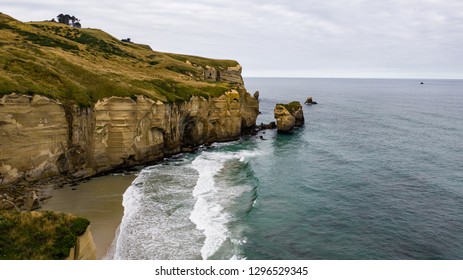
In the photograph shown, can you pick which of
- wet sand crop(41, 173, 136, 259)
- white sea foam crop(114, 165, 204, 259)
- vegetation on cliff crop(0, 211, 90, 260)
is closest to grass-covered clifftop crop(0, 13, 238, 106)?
wet sand crop(41, 173, 136, 259)

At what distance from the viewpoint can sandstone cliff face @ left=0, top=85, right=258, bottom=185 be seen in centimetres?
4122

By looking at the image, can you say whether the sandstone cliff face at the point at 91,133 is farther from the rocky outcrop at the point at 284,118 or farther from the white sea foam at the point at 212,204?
the rocky outcrop at the point at 284,118

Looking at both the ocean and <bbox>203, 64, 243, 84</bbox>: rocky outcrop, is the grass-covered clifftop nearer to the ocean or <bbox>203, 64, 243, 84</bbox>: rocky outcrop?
the ocean

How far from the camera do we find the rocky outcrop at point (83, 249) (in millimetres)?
19569

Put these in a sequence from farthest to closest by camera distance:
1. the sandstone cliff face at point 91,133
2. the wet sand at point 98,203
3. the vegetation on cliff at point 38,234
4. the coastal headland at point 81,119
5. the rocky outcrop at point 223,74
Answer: the rocky outcrop at point 223,74, the sandstone cliff face at point 91,133, the coastal headland at point 81,119, the wet sand at point 98,203, the vegetation on cliff at point 38,234

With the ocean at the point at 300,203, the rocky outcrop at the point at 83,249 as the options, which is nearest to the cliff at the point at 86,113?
the ocean at the point at 300,203

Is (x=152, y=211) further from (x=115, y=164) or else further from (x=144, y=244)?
(x=115, y=164)

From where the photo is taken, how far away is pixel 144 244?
30.2 metres

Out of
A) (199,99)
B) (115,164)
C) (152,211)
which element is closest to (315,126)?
(199,99)

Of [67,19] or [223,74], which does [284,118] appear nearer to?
[223,74]

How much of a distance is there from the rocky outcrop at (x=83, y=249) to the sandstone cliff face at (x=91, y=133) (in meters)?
25.6

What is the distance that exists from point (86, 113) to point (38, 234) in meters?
34.3

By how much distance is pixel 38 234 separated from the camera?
64.0 ft

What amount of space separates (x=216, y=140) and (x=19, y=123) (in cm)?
4216
